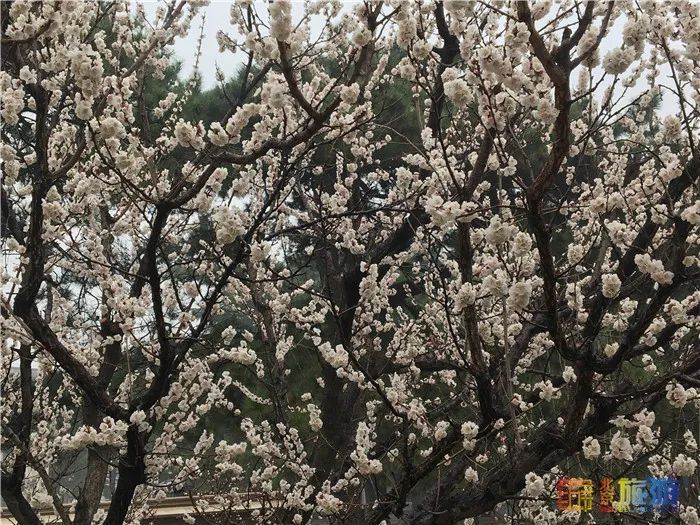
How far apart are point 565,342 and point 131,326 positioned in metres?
2.20

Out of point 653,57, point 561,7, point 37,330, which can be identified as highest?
point 561,7

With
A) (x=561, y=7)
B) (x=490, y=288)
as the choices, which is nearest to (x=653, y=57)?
(x=561, y=7)

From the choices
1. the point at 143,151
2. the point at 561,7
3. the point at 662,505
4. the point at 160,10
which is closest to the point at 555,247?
the point at 662,505

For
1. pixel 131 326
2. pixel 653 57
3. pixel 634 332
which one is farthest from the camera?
pixel 653 57

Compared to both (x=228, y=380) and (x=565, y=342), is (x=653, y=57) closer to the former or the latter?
(x=565, y=342)

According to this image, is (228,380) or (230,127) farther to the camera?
(228,380)

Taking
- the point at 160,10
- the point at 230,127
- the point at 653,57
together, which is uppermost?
the point at 160,10

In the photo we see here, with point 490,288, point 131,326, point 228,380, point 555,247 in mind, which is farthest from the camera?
point 555,247

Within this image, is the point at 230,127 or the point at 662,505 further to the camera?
the point at 662,505

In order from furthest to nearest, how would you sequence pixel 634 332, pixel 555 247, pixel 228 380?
pixel 555 247 → pixel 228 380 → pixel 634 332

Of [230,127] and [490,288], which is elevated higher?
[230,127]

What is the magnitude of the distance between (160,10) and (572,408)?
3.93 metres

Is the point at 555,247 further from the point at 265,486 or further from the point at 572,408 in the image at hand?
the point at 572,408

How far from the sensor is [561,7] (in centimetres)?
413
